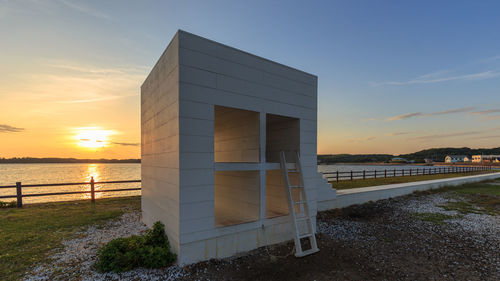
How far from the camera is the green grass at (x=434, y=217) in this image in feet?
24.4

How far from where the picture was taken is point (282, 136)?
6.41m

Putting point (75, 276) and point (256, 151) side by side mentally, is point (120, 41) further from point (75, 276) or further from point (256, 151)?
point (75, 276)

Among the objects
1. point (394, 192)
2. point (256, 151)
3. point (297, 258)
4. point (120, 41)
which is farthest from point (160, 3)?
point (394, 192)

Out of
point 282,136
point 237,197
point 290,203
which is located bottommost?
point 237,197

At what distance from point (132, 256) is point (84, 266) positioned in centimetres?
102

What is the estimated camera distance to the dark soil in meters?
3.94

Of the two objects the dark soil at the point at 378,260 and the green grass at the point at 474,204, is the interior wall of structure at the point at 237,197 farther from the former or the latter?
the green grass at the point at 474,204

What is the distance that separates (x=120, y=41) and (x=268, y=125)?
20.1 ft

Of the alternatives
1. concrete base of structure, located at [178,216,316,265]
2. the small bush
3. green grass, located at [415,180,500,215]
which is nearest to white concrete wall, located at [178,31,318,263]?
concrete base of structure, located at [178,216,316,265]

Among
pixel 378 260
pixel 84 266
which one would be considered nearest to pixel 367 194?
pixel 378 260

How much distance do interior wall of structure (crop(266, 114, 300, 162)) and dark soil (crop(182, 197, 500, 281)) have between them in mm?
2530

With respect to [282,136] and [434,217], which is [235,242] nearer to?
[282,136]

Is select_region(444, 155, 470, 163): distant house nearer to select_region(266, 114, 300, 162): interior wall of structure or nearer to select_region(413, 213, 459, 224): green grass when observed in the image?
select_region(413, 213, 459, 224): green grass

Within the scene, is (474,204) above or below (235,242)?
below
